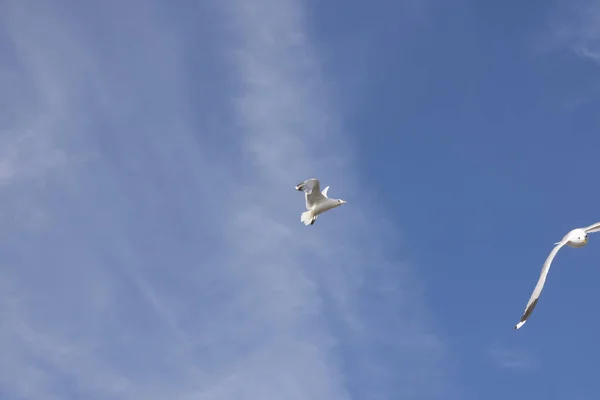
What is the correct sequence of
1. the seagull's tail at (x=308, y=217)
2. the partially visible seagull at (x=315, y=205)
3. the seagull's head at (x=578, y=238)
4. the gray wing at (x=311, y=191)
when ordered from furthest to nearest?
the seagull's tail at (x=308, y=217)
the partially visible seagull at (x=315, y=205)
the gray wing at (x=311, y=191)
the seagull's head at (x=578, y=238)

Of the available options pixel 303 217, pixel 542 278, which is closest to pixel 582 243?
pixel 542 278

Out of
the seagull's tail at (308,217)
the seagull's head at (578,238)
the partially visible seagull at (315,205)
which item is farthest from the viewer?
the seagull's tail at (308,217)

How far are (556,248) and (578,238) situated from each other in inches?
35.1

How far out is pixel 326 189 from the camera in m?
30.8

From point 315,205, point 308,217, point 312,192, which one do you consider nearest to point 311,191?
point 312,192

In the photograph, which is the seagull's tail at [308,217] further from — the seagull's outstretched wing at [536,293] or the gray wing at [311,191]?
the seagull's outstretched wing at [536,293]

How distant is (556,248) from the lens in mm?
19547

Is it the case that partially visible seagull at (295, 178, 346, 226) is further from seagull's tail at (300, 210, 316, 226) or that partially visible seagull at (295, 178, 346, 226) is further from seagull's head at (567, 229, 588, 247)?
seagull's head at (567, 229, 588, 247)

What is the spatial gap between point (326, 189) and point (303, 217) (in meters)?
1.70

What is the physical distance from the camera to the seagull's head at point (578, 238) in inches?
788

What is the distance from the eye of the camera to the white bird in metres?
18.2

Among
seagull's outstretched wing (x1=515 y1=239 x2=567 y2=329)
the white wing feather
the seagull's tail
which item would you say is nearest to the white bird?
seagull's outstretched wing (x1=515 y1=239 x2=567 y2=329)

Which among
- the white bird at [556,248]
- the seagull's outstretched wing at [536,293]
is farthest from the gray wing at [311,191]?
the seagull's outstretched wing at [536,293]

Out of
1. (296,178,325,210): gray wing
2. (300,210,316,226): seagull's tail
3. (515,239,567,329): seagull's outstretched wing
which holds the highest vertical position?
(296,178,325,210): gray wing
